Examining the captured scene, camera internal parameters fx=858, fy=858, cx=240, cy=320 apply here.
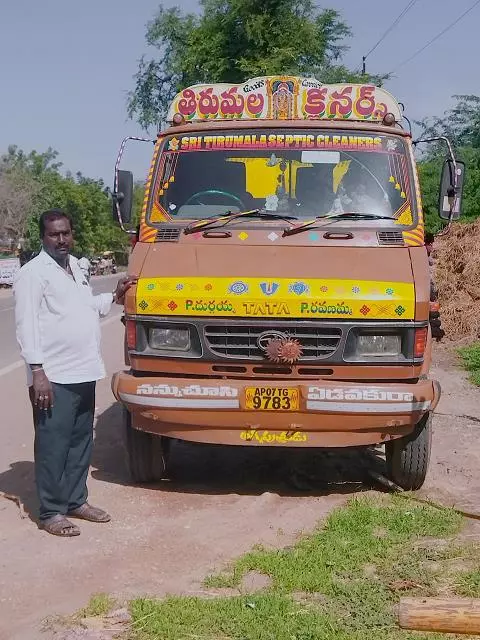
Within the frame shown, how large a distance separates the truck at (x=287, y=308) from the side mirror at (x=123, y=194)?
1.48 feet

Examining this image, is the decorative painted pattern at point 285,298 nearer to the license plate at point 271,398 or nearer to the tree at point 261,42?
the license plate at point 271,398

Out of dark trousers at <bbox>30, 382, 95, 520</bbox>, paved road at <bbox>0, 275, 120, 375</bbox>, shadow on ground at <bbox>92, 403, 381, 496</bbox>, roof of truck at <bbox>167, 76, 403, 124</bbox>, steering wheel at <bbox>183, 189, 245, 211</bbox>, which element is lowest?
paved road at <bbox>0, 275, 120, 375</bbox>

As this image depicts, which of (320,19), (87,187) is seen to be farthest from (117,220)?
(87,187)

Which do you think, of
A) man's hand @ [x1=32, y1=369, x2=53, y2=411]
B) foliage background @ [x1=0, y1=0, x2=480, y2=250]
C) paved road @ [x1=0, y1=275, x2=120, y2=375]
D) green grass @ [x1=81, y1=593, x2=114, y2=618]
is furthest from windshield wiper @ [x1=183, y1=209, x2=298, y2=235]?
foliage background @ [x1=0, y1=0, x2=480, y2=250]

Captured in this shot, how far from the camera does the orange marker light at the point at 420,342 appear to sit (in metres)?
5.21

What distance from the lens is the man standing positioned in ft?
15.9

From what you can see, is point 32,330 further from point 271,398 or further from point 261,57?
point 261,57

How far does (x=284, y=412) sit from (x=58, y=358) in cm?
140

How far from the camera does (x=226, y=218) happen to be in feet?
19.7

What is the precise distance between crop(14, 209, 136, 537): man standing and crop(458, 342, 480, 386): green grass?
6555mm

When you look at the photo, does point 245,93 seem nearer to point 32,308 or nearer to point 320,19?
point 32,308

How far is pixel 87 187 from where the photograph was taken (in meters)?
71.3

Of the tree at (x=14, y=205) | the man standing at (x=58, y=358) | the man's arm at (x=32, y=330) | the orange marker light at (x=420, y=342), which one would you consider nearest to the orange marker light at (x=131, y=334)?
the man standing at (x=58, y=358)

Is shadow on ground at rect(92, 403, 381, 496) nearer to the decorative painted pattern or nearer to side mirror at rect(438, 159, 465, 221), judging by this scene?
the decorative painted pattern
